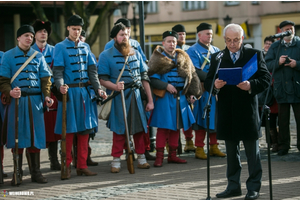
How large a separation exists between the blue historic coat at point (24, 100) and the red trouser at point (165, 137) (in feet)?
6.47

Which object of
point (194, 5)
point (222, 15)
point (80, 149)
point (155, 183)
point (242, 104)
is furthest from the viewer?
point (194, 5)

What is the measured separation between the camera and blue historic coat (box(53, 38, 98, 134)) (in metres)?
7.71

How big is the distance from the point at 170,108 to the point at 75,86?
5.49ft

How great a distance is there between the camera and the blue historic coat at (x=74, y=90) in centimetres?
771

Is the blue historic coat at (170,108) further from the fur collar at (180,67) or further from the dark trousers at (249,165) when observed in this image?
the dark trousers at (249,165)

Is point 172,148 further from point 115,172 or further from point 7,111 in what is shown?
point 7,111

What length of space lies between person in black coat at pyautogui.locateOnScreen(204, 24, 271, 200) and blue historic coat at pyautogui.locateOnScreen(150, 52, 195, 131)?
2.47 metres

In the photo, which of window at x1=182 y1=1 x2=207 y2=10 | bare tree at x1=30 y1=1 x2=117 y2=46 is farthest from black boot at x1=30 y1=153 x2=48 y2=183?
window at x1=182 y1=1 x2=207 y2=10

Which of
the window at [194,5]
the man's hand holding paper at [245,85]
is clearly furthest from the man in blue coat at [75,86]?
the window at [194,5]

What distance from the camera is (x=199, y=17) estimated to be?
130 ft

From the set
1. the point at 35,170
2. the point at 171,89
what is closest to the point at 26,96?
the point at 35,170

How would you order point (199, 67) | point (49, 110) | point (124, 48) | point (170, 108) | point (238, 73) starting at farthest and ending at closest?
point (199, 67) < point (170, 108) < point (49, 110) < point (124, 48) < point (238, 73)

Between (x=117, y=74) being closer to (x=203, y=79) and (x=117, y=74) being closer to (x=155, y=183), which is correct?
(x=203, y=79)

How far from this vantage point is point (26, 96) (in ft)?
24.3
